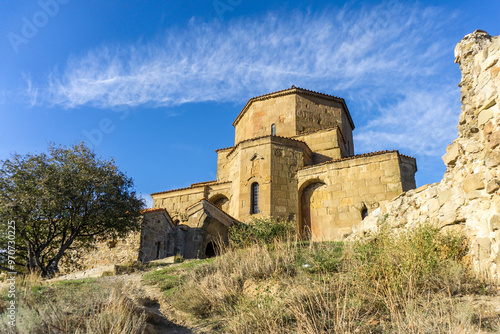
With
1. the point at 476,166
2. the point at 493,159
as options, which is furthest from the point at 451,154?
the point at 493,159

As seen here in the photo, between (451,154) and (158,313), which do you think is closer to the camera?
(158,313)

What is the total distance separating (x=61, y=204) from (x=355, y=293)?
10106 mm

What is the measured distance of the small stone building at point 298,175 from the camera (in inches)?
653

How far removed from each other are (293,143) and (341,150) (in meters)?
2.96

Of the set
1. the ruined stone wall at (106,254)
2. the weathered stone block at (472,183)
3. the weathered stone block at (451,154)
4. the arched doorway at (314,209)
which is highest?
the arched doorway at (314,209)

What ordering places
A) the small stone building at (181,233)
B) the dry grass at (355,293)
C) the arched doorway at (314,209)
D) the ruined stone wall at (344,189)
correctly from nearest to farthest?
1. the dry grass at (355,293)
2. the small stone building at (181,233)
3. the ruined stone wall at (344,189)
4. the arched doorway at (314,209)

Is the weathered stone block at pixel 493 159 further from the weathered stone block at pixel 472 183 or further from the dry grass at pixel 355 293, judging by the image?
the dry grass at pixel 355 293

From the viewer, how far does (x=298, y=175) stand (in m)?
18.4

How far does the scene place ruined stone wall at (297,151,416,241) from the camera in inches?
647

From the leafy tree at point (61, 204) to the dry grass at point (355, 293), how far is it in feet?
22.1

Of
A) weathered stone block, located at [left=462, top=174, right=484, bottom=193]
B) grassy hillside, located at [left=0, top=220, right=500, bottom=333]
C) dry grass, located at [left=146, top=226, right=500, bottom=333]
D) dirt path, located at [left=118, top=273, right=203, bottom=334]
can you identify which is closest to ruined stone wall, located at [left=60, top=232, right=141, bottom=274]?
dirt path, located at [left=118, top=273, right=203, bottom=334]

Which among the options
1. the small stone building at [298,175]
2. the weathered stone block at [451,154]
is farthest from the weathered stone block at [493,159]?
the small stone building at [298,175]

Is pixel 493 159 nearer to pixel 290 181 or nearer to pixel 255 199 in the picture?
pixel 290 181

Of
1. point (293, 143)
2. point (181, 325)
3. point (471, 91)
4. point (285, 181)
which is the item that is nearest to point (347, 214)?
point (285, 181)
